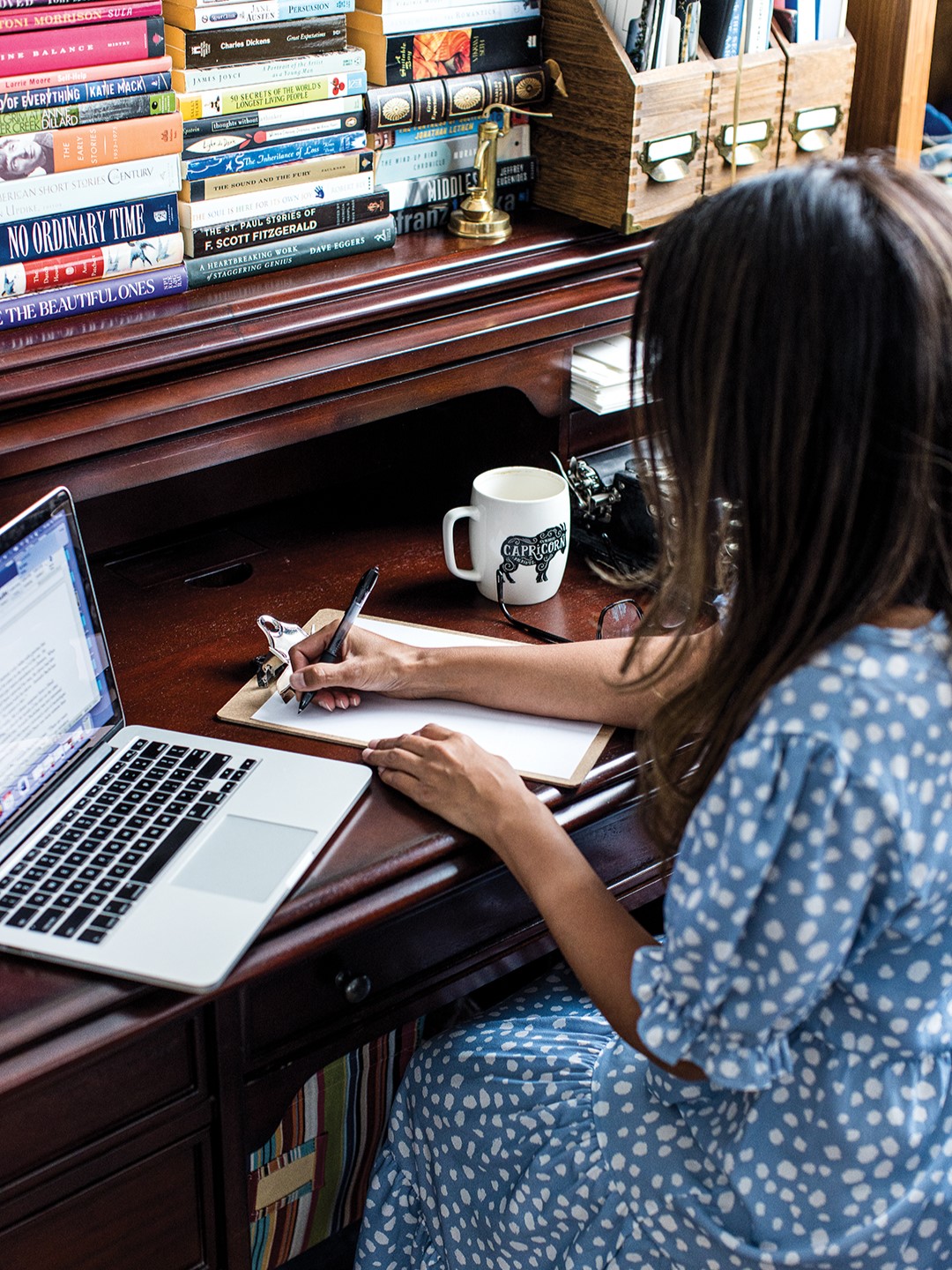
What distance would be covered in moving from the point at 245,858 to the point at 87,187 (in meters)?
0.56

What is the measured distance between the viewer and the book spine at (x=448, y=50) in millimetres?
1244

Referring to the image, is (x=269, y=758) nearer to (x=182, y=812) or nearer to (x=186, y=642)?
(x=182, y=812)

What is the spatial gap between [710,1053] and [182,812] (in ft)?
1.37

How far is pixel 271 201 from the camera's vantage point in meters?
1.21

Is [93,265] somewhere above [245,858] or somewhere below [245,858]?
above

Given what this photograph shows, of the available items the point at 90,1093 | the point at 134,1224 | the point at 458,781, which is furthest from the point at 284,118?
the point at 134,1224

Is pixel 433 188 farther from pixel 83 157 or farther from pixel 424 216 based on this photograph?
pixel 83 157

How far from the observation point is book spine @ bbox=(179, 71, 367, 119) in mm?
Result: 1135

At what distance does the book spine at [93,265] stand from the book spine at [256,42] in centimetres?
15

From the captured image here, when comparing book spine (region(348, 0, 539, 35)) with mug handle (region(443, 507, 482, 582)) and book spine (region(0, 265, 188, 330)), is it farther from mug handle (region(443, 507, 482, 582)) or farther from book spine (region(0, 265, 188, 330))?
mug handle (region(443, 507, 482, 582))

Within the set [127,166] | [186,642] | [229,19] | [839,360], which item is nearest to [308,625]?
[186,642]

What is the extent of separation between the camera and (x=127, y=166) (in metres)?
1.10

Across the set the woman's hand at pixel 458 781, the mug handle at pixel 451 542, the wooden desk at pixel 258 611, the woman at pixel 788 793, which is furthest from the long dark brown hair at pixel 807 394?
the mug handle at pixel 451 542

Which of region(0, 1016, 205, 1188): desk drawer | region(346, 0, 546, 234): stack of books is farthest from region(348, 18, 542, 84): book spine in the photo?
region(0, 1016, 205, 1188): desk drawer
